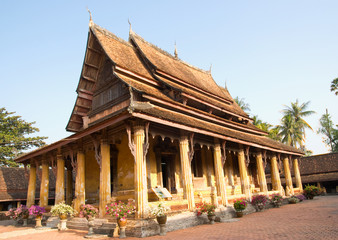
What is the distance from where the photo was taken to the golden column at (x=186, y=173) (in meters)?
11.5

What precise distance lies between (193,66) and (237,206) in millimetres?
13599

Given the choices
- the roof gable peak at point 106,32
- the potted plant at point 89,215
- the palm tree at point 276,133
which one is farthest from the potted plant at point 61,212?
the palm tree at point 276,133

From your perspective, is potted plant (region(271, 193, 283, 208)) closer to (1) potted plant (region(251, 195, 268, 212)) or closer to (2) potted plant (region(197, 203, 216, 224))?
(1) potted plant (region(251, 195, 268, 212))

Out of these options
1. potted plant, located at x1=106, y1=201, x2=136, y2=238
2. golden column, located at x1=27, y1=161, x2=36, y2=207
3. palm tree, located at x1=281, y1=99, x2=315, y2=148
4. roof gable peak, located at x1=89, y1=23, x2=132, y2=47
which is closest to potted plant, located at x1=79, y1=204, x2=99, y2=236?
potted plant, located at x1=106, y1=201, x2=136, y2=238

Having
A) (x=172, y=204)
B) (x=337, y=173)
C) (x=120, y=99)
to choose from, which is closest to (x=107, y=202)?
(x=172, y=204)

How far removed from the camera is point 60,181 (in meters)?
15.2

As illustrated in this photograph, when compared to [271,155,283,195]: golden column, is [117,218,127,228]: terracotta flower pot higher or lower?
lower

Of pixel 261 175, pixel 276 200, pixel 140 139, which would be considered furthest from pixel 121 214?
pixel 276 200

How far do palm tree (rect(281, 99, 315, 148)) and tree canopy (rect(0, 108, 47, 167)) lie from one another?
1591 inches

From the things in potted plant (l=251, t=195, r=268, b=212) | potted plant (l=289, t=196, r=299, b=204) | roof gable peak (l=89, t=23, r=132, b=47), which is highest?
roof gable peak (l=89, t=23, r=132, b=47)

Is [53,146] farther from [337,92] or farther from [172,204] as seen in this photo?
[337,92]

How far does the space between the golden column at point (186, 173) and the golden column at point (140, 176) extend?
248 cm

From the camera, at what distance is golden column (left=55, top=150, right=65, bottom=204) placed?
15.0 metres

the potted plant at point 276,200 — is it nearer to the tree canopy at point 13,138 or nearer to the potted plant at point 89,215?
the potted plant at point 89,215
